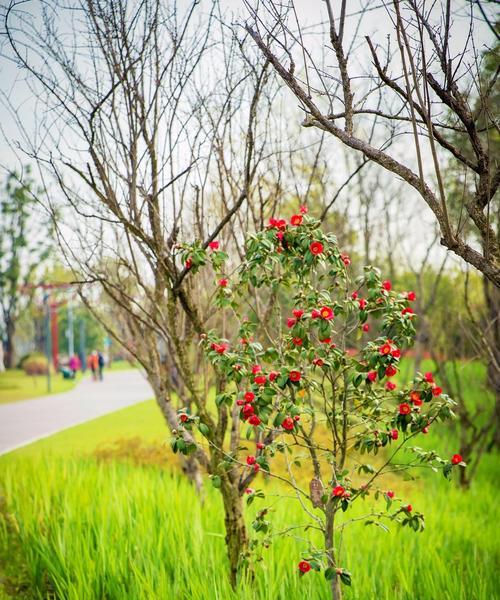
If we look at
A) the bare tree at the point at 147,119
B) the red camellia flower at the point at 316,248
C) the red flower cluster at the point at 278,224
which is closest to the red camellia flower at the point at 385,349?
the red camellia flower at the point at 316,248

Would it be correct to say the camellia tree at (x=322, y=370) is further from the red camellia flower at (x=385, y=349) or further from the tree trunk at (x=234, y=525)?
the tree trunk at (x=234, y=525)

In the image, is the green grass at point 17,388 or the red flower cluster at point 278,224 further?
the green grass at point 17,388

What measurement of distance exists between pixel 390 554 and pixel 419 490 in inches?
104

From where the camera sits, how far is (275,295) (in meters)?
2.47

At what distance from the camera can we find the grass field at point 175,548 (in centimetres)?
258

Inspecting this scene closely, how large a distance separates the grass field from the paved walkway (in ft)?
7.03

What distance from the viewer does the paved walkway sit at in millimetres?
6918

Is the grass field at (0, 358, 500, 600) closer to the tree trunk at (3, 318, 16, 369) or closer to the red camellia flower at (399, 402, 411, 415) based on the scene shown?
the red camellia flower at (399, 402, 411, 415)

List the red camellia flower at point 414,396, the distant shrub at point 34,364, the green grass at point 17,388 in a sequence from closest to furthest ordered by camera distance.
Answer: the red camellia flower at point 414,396 → the green grass at point 17,388 → the distant shrub at point 34,364

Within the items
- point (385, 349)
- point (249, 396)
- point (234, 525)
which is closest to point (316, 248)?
point (385, 349)

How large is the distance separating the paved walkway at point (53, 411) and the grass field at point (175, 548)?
2.14 m

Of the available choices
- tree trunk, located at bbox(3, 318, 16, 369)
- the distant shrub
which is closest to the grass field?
tree trunk, located at bbox(3, 318, 16, 369)

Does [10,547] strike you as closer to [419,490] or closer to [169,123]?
[169,123]

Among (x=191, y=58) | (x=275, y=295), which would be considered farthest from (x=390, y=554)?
(x=191, y=58)
